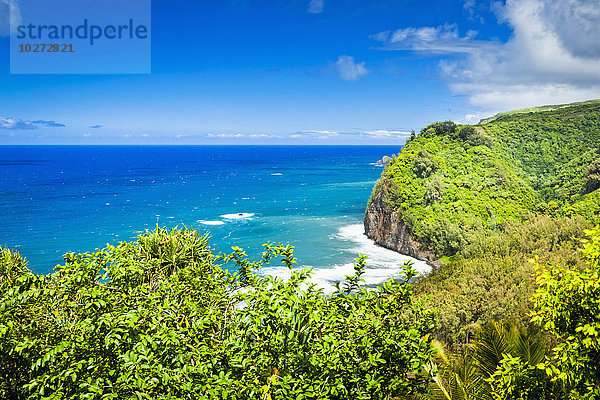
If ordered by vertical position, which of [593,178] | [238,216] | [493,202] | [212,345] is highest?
[593,178]

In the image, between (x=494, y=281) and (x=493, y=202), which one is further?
(x=493, y=202)

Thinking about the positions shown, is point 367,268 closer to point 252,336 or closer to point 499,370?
point 499,370

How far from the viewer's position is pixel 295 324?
17.8 feet

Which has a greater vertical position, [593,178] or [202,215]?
[593,178]

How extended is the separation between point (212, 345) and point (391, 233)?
1890 inches

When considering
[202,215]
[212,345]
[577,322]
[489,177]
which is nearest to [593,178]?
[489,177]

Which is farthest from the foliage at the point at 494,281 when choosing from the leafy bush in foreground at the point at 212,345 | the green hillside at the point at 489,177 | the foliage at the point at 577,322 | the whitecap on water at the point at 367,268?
the green hillside at the point at 489,177

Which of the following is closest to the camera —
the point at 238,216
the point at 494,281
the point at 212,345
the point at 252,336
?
the point at 252,336

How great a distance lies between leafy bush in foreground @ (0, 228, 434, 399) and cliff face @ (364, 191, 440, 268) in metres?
41.2

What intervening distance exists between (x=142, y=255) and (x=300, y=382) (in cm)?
709

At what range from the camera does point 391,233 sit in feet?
171

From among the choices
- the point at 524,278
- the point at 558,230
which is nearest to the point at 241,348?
the point at 524,278

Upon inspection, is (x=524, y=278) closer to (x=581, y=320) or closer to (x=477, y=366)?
(x=477, y=366)

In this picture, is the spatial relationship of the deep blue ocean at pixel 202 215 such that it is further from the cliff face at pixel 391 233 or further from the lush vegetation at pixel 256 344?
the lush vegetation at pixel 256 344
